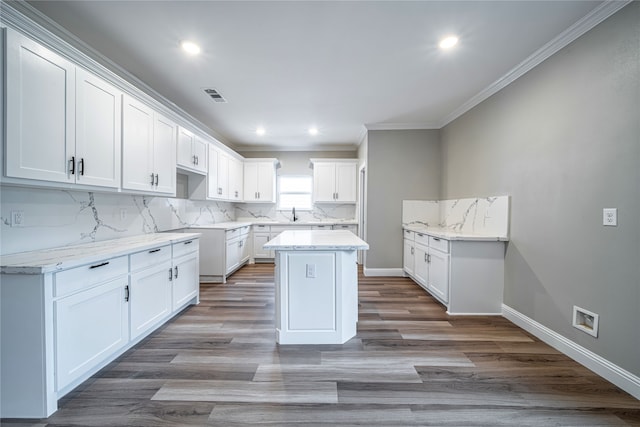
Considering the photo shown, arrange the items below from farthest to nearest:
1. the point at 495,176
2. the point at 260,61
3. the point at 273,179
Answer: the point at 273,179 → the point at 495,176 → the point at 260,61

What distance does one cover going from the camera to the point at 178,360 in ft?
6.84

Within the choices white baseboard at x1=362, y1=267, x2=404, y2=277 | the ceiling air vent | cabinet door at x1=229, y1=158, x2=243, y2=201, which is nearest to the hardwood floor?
white baseboard at x1=362, y1=267, x2=404, y2=277

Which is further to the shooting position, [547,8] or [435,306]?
[435,306]

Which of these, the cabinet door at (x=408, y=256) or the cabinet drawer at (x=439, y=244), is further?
the cabinet door at (x=408, y=256)

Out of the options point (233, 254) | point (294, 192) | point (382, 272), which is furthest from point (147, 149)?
point (382, 272)

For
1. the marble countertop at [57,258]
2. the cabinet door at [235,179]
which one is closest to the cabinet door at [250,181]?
the cabinet door at [235,179]

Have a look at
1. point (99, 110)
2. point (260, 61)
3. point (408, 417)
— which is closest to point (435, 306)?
point (408, 417)

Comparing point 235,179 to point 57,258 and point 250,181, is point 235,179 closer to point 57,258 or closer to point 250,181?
point 250,181

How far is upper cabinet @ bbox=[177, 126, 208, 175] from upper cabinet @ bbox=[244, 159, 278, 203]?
5.70 ft

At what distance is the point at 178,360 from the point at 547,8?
3854mm

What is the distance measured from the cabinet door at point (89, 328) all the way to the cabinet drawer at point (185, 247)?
0.71 meters

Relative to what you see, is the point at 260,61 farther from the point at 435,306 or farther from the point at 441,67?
the point at 435,306

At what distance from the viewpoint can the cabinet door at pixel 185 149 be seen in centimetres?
334

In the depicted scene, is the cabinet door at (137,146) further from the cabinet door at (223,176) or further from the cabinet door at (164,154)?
the cabinet door at (223,176)
